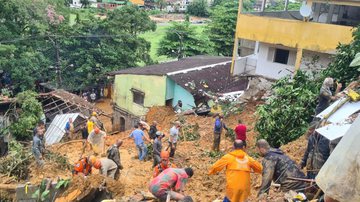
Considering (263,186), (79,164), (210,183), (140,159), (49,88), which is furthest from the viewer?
(49,88)

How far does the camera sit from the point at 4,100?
17375 mm

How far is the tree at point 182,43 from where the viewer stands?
3228 cm

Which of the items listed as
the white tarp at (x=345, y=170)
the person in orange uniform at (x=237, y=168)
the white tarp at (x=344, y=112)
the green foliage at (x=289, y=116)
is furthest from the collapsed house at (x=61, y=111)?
the white tarp at (x=345, y=170)

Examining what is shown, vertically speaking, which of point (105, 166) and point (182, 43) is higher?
point (182, 43)

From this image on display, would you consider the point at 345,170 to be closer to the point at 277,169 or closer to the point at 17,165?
the point at 277,169

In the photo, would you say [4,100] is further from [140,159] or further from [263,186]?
[263,186]

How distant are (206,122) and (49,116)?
854 centimetres

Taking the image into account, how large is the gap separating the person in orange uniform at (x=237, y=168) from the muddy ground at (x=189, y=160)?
52 centimetres

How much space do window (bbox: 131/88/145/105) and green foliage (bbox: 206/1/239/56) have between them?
49.1 ft

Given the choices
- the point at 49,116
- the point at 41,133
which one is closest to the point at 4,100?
the point at 49,116

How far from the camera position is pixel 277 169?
6605mm

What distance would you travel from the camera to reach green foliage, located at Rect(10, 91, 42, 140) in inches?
656

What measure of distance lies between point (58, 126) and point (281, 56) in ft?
36.2

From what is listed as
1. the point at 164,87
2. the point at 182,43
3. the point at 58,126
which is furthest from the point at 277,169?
the point at 182,43
